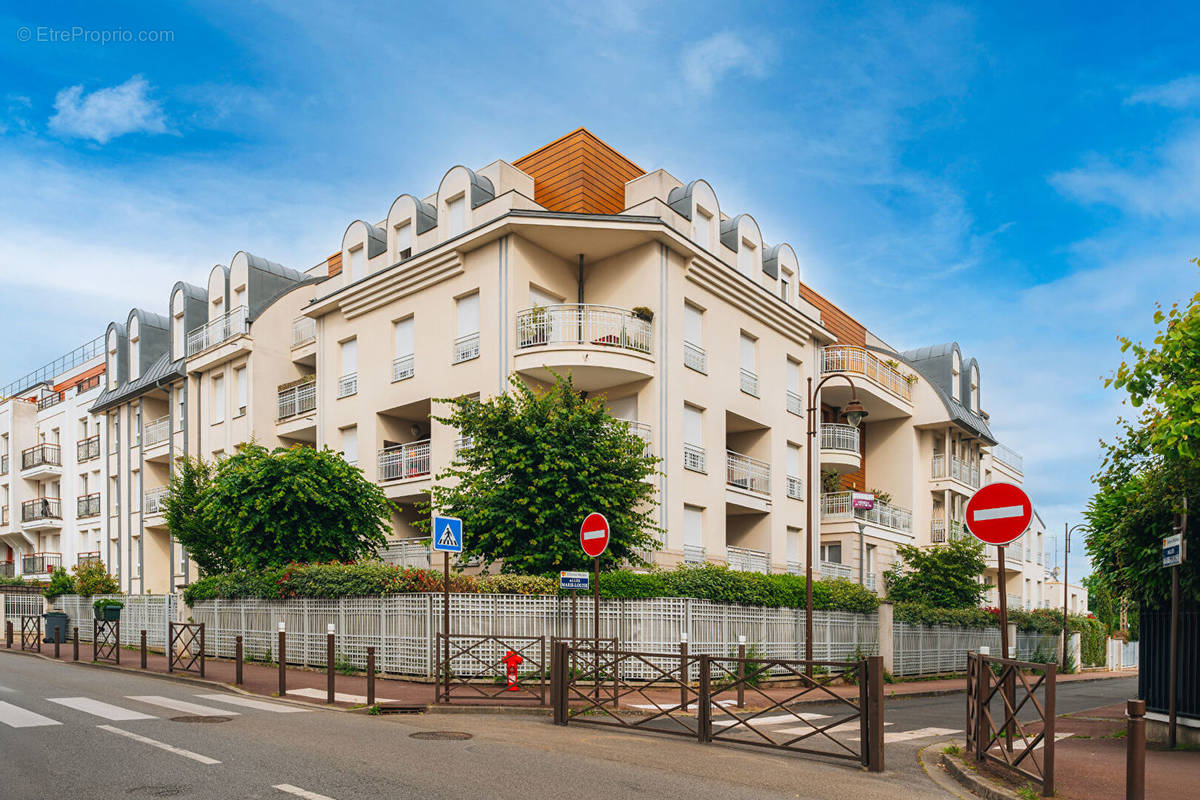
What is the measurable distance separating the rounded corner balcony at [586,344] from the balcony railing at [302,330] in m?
10.9

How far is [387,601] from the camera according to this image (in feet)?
63.0

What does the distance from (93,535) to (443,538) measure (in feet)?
102

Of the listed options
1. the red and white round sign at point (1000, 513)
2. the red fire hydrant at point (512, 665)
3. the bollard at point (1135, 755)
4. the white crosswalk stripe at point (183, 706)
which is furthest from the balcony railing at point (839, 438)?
the bollard at point (1135, 755)

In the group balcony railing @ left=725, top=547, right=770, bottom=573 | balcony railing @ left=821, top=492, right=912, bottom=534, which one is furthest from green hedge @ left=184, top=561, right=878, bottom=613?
balcony railing @ left=821, top=492, right=912, bottom=534

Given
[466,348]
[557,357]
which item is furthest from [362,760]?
[466,348]

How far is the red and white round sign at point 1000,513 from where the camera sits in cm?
905

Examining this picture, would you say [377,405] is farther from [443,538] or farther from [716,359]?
[443,538]

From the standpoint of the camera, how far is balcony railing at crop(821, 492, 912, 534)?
108ft

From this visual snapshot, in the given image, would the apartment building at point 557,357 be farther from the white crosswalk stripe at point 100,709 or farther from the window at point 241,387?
the white crosswalk stripe at point 100,709

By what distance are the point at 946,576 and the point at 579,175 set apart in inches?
706

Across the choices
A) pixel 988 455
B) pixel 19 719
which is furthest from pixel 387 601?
pixel 988 455

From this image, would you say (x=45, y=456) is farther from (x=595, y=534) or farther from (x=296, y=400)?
(x=595, y=534)

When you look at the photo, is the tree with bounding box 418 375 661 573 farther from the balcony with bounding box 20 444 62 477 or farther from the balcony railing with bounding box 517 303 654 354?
the balcony with bounding box 20 444 62 477

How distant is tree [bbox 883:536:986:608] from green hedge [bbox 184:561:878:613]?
10.5 m
